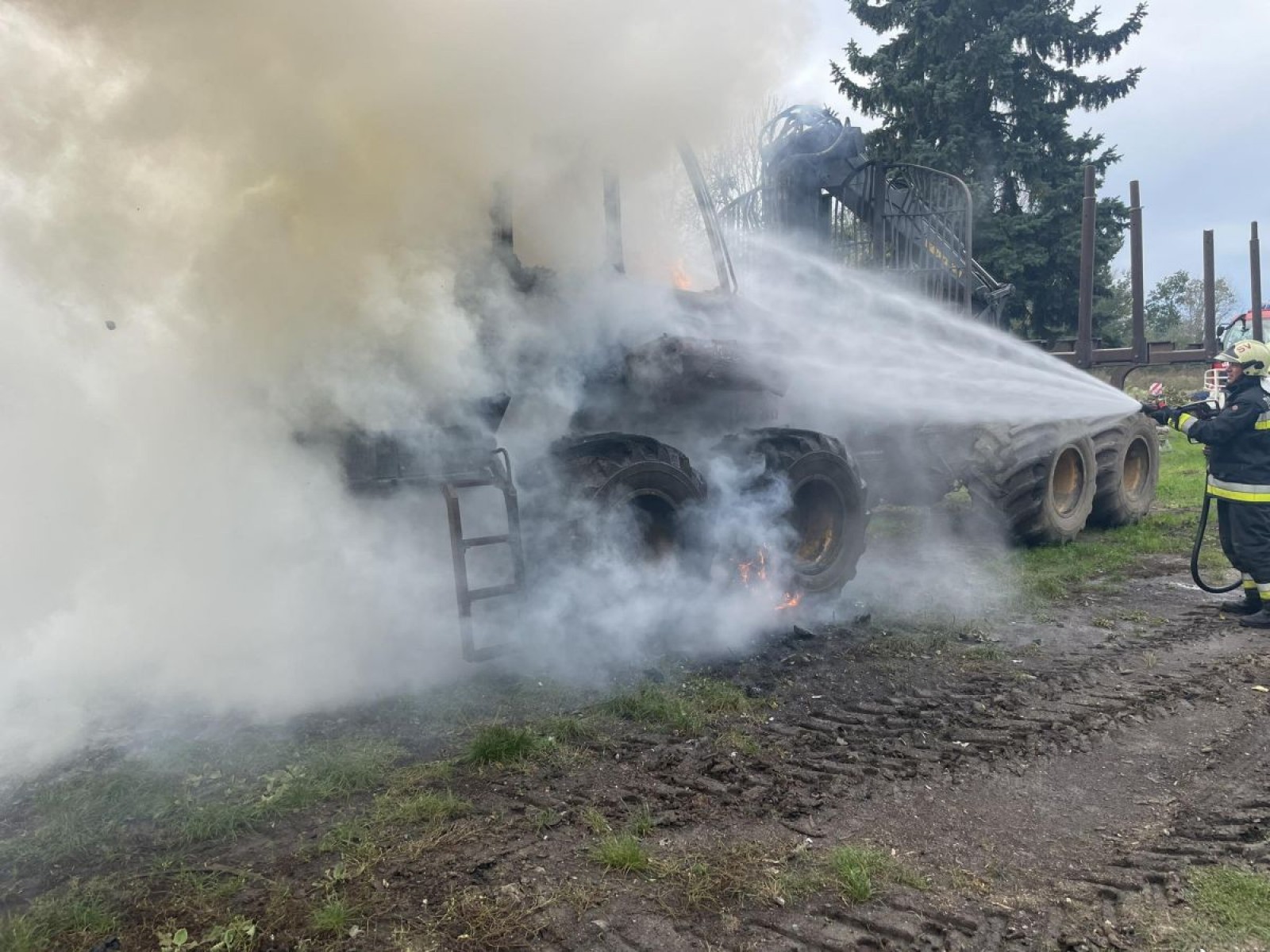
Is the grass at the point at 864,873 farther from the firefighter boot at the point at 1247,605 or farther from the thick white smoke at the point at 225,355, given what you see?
the firefighter boot at the point at 1247,605

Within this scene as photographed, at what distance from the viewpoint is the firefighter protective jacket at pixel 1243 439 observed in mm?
6328

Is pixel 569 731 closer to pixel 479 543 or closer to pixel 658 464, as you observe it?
pixel 479 543

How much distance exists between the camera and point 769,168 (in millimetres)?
9188

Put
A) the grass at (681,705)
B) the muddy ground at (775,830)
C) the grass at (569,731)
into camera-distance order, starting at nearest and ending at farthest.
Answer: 1. the muddy ground at (775,830)
2. the grass at (569,731)
3. the grass at (681,705)

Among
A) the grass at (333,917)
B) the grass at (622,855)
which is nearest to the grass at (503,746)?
the grass at (622,855)

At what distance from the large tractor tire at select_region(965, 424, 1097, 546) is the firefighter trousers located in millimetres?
1950

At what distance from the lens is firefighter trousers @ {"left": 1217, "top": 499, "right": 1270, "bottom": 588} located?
6.29 metres

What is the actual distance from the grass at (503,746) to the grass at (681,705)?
0.59 m

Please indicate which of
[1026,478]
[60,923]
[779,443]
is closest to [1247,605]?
[1026,478]

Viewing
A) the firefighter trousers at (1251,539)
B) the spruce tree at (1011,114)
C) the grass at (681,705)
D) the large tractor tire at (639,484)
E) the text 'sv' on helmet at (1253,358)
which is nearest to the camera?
the grass at (681,705)

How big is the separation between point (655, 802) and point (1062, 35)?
23.8 meters

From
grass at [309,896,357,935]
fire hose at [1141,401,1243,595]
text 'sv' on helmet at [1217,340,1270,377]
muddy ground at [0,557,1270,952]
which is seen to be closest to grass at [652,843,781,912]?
muddy ground at [0,557,1270,952]

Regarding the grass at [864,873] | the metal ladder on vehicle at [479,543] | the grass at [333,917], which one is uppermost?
the metal ladder on vehicle at [479,543]

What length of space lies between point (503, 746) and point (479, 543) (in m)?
1.17
